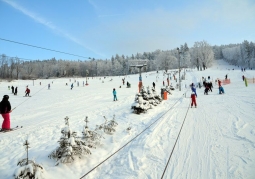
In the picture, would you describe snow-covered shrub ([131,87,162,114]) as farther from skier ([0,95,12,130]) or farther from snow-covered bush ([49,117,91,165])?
skier ([0,95,12,130])

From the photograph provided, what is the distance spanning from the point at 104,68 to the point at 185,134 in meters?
145

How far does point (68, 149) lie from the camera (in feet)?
18.0

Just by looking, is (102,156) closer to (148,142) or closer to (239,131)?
(148,142)

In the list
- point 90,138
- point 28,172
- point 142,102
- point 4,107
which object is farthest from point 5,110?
point 142,102

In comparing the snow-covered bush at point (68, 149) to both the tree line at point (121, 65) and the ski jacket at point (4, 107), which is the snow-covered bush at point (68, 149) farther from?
the tree line at point (121, 65)

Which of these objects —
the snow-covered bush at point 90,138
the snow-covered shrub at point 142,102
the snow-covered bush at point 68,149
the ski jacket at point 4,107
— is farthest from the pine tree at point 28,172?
the snow-covered shrub at point 142,102

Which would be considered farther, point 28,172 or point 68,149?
point 68,149

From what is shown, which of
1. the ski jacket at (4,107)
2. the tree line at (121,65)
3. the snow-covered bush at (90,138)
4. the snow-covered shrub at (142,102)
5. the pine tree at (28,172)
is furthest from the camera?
the tree line at (121,65)

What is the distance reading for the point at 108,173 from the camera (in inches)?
205

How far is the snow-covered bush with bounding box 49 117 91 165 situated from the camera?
18.1ft

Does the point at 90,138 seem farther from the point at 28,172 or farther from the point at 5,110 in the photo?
the point at 5,110

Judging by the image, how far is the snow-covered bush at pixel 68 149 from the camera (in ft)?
18.1

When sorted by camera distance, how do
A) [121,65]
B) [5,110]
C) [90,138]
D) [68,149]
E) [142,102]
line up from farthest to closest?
[121,65], [142,102], [5,110], [90,138], [68,149]

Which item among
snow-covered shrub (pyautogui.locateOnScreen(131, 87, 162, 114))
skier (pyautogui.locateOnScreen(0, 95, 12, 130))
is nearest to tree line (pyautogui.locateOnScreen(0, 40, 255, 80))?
snow-covered shrub (pyautogui.locateOnScreen(131, 87, 162, 114))
